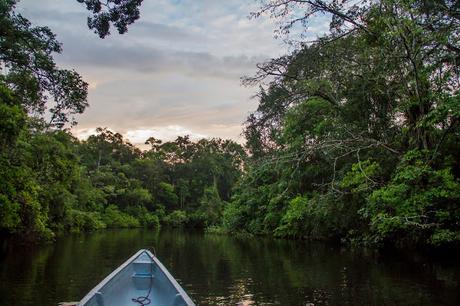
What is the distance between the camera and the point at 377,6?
13.4 m

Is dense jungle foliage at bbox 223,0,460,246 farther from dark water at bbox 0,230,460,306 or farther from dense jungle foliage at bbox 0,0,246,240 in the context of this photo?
dense jungle foliage at bbox 0,0,246,240

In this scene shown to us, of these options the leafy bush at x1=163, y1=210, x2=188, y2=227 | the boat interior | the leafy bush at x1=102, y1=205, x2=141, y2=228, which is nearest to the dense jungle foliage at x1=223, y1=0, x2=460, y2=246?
the boat interior

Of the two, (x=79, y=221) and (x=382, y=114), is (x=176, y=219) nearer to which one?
(x=79, y=221)

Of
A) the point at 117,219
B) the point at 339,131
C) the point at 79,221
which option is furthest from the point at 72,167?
the point at 117,219

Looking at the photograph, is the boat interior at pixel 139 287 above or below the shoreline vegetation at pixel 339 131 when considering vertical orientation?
below

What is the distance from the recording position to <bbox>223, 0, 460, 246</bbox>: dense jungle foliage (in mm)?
13680

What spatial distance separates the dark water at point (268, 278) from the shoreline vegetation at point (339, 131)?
4.94 feet

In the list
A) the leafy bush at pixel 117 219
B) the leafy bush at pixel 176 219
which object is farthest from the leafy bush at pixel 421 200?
the leafy bush at pixel 176 219

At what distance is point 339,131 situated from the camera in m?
20.7

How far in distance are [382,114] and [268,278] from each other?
11.4 metres

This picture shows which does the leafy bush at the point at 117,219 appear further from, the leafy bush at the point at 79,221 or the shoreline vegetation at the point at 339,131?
the shoreline vegetation at the point at 339,131

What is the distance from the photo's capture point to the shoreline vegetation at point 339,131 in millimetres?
13633

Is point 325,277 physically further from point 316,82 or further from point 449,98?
point 316,82

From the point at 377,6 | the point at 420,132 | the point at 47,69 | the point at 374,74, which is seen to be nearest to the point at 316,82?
the point at 374,74
